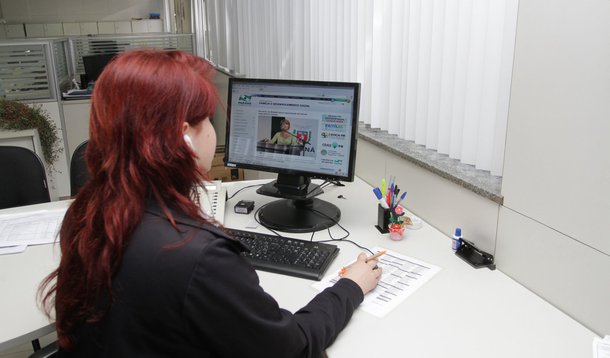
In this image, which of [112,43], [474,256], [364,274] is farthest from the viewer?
[112,43]

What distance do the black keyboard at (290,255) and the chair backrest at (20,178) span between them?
43.2 inches

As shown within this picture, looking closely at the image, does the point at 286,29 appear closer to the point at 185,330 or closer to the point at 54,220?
the point at 54,220

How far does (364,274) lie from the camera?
117 cm

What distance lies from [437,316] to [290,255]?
1.46 feet

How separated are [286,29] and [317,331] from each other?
7.63ft

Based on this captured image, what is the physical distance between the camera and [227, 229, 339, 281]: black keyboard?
1.27m

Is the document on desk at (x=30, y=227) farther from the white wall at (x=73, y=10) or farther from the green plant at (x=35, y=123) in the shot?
the white wall at (x=73, y=10)

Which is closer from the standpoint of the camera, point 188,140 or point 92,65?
point 188,140

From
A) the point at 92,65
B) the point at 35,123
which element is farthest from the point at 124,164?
the point at 92,65

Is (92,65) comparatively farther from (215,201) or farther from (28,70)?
(215,201)

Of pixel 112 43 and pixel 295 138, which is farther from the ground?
pixel 112 43

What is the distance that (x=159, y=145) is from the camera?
0.77m

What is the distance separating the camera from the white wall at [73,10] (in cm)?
657

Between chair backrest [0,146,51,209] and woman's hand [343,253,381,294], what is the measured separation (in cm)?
148
